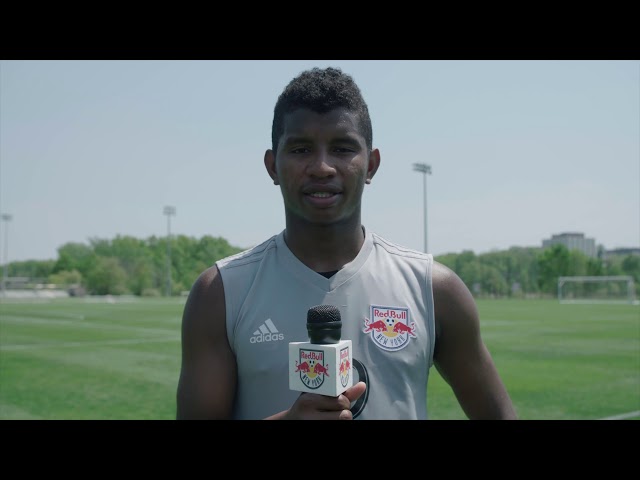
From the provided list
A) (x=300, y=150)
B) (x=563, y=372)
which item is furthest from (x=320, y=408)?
(x=563, y=372)

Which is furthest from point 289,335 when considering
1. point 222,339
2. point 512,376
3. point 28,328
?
point 28,328

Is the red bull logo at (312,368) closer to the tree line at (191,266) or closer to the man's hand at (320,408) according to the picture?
the man's hand at (320,408)

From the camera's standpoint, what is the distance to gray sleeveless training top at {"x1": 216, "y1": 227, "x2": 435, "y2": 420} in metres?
1.84

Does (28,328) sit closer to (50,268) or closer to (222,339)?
(222,339)

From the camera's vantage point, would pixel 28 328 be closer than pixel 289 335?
No

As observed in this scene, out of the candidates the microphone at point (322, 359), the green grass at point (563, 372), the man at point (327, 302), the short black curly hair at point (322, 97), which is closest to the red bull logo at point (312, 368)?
the microphone at point (322, 359)

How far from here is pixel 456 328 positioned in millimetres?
1945

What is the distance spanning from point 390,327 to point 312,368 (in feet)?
1.41

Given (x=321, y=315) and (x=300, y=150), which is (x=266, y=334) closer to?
(x=321, y=315)

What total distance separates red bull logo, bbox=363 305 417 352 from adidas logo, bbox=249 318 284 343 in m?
0.29

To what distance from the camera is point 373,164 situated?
81.0 inches

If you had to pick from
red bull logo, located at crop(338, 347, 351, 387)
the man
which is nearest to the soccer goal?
the man

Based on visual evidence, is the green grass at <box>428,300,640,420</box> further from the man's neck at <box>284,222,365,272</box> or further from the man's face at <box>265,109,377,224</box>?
the man's face at <box>265,109,377,224</box>
